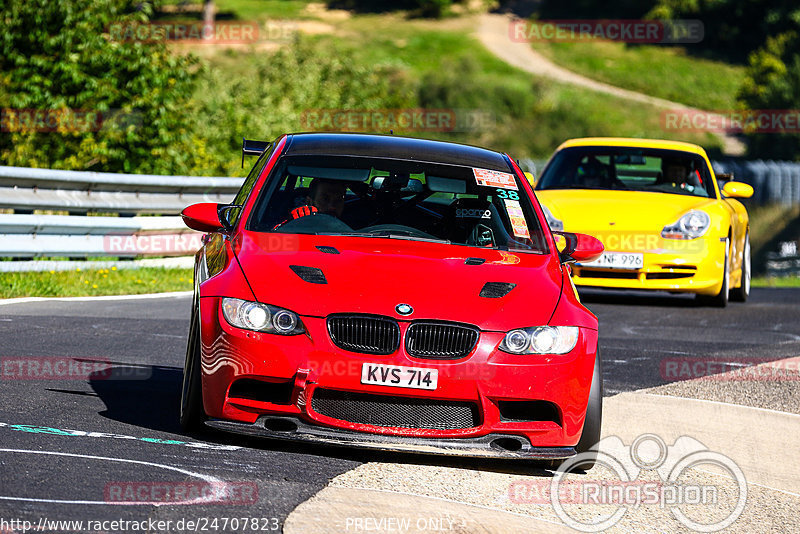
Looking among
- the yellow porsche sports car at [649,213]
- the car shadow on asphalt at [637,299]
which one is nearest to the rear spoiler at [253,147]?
the yellow porsche sports car at [649,213]

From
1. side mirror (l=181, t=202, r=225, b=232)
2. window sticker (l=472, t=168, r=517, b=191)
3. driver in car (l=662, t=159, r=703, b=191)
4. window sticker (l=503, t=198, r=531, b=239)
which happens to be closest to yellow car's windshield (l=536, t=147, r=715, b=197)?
driver in car (l=662, t=159, r=703, b=191)

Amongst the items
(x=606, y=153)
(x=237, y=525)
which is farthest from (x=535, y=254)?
(x=606, y=153)

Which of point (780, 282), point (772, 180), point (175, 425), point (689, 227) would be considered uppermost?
point (175, 425)

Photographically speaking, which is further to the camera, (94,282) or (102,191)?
(102,191)

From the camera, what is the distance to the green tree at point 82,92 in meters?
20.3

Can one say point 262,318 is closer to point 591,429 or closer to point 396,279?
point 396,279

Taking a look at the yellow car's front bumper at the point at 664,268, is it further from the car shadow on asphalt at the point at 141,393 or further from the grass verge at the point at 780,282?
the grass verge at the point at 780,282

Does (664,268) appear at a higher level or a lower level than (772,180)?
higher

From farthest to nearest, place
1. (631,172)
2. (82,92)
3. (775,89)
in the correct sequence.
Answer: (775,89) → (82,92) → (631,172)

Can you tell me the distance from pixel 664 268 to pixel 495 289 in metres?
7.34

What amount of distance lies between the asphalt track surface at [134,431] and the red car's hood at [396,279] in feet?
2.28

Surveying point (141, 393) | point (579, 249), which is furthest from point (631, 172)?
point (141, 393)

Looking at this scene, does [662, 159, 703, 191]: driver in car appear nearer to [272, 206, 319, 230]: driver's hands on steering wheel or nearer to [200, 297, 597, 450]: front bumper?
[272, 206, 319, 230]: driver's hands on steering wheel

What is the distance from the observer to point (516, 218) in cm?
695
